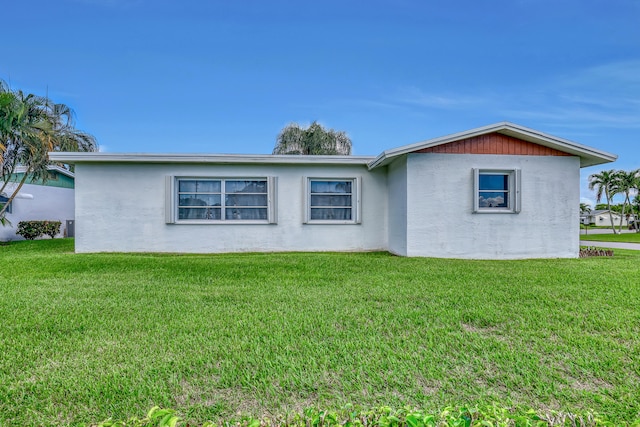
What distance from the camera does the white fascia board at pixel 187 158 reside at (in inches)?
357

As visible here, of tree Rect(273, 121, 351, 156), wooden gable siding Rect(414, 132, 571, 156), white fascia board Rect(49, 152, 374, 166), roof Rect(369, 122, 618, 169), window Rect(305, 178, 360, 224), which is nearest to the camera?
roof Rect(369, 122, 618, 169)

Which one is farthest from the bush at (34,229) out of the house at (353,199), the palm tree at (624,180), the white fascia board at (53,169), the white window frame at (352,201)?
the palm tree at (624,180)

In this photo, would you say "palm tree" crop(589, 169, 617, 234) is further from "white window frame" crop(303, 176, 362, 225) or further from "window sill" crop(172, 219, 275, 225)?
"window sill" crop(172, 219, 275, 225)

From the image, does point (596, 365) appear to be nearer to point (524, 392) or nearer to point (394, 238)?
point (524, 392)

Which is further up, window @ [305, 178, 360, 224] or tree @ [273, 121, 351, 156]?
tree @ [273, 121, 351, 156]

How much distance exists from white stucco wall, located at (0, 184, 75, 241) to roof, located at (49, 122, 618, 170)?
7.54m

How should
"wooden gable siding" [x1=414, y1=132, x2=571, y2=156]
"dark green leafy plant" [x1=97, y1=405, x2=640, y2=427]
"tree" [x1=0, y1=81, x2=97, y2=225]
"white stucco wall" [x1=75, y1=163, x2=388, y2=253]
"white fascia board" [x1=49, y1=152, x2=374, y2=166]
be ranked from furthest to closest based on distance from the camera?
"tree" [x1=0, y1=81, x2=97, y2=225], "white stucco wall" [x1=75, y1=163, x2=388, y2=253], "white fascia board" [x1=49, y1=152, x2=374, y2=166], "wooden gable siding" [x1=414, y1=132, x2=571, y2=156], "dark green leafy plant" [x1=97, y1=405, x2=640, y2=427]

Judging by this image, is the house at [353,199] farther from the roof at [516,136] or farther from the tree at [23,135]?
the tree at [23,135]

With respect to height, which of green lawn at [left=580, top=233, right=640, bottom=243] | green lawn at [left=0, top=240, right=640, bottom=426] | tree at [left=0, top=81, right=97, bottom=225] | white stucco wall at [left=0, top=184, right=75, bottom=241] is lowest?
green lawn at [left=580, top=233, right=640, bottom=243]

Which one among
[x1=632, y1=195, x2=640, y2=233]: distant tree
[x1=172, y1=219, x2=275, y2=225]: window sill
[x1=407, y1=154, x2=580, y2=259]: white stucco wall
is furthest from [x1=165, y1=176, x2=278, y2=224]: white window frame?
[x1=632, y1=195, x2=640, y2=233]: distant tree

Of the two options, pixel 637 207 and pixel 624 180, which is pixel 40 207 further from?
pixel 637 207

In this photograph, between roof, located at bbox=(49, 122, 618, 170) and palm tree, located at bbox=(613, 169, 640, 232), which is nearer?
roof, located at bbox=(49, 122, 618, 170)

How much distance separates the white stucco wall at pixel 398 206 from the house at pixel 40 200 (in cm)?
1435

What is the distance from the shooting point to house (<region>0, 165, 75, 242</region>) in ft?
45.5
